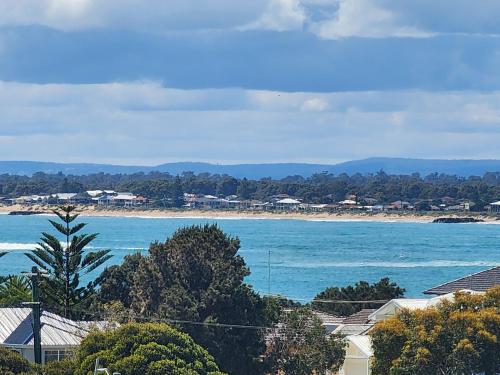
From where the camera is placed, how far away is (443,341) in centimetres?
3597

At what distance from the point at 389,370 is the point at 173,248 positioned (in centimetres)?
1136

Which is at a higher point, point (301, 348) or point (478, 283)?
point (478, 283)

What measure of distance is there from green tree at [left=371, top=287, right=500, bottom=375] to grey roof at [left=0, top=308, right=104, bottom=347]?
8086 millimetres

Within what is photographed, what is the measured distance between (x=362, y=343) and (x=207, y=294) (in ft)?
16.2

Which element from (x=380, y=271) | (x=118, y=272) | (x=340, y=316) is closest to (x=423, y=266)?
(x=380, y=271)

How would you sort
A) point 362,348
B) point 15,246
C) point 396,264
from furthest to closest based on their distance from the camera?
point 15,246 < point 396,264 < point 362,348

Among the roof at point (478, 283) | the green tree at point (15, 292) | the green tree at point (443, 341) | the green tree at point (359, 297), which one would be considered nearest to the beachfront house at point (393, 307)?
the roof at point (478, 283)

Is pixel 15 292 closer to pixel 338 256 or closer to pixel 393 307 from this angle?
pixel 393 307

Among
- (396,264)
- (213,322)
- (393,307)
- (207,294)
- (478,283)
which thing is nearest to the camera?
(213,322)

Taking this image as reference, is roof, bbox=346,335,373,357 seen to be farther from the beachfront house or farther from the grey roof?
the grey roof

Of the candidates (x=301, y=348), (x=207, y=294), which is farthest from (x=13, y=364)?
(x=301, y=348)

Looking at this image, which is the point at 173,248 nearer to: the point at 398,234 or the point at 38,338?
the point at 38,338

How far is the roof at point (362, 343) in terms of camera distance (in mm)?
43037

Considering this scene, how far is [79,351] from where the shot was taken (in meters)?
34.0
